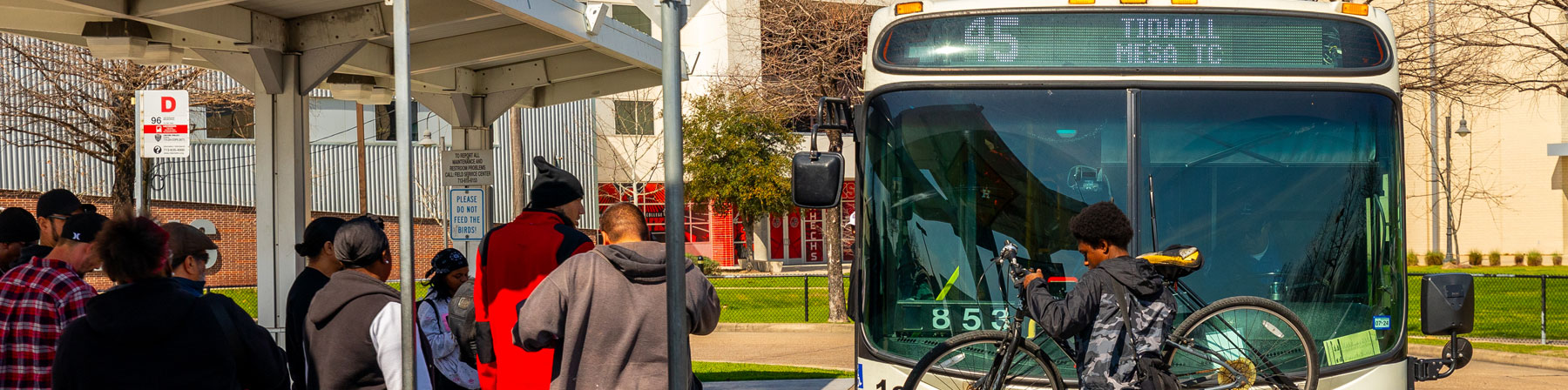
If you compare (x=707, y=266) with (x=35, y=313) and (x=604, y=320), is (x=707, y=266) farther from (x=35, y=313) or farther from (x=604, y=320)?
(x=604, y=320)

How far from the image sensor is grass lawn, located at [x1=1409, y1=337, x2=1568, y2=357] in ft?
50.2

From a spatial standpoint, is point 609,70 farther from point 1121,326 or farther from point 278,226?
point 1121,326

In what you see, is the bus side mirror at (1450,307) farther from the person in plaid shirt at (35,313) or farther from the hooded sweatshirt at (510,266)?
the person in plaid shirt at (35,313)

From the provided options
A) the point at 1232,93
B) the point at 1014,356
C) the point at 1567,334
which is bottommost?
the point at 1567,334

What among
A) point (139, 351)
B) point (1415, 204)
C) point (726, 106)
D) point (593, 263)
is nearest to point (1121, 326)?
point (593, 263)

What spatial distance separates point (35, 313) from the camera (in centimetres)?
493

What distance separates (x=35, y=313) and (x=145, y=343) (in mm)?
1344

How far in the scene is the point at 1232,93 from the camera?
5711 millimetres

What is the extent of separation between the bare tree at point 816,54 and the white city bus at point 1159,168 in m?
13.7

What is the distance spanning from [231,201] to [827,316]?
73.5 ft

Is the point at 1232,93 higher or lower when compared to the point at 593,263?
higher

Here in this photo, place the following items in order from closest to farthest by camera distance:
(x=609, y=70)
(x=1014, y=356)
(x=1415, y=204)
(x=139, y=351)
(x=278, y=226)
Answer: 1. (x=139, y=351)
2. (x=1014, y=356)
3. (x=278, y=226)
4. (x=609, y=70)
5. (x=1415, y=204)

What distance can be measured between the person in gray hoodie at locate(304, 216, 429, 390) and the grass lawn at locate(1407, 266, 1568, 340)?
1487 cm

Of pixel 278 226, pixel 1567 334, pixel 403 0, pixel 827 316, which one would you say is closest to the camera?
pixel 403 0
